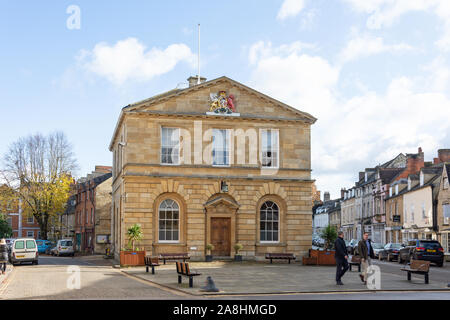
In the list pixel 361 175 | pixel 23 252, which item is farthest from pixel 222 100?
pixel 361 175

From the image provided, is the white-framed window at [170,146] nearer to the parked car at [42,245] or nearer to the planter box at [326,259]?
the planter box at [326,259]

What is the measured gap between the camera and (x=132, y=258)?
103 feet

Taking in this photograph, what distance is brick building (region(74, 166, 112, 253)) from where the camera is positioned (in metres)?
52.7

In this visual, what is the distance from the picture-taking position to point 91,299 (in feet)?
51.9

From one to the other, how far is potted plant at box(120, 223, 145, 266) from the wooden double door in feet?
14.7

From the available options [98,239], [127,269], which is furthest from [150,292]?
[98,239]

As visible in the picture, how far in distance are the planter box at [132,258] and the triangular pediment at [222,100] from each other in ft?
26.5

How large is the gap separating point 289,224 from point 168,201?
739 centimetres

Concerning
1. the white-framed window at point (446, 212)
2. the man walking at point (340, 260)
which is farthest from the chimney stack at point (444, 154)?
the man walking at point (340, 260)

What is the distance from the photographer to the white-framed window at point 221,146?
3500cm

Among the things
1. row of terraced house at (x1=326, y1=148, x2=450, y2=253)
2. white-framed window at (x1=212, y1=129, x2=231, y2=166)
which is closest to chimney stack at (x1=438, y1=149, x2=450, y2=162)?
row of terraced house at (x1=326, y1=148, x2=450, y2=253)

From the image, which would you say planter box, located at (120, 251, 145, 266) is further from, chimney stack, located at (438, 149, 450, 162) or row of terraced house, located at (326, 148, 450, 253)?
chimney stack, located at (438, 149, 450, 162)

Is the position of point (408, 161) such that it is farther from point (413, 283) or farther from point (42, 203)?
point (413, 283)

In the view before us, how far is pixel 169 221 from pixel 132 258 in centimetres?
373
